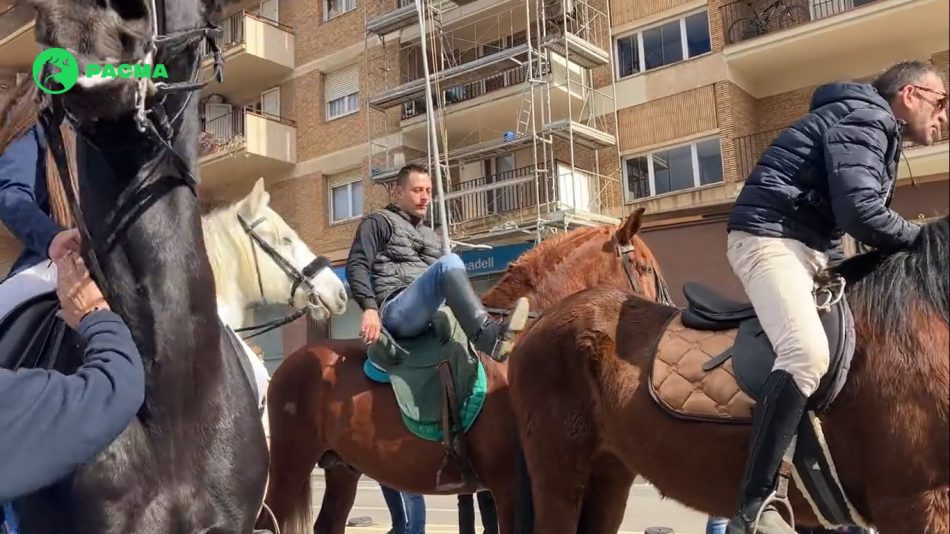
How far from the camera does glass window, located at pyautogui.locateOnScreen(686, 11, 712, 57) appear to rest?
15.3 m

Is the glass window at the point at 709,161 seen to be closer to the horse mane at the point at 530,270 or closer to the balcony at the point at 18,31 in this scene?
the horse mane at the point at 530,270

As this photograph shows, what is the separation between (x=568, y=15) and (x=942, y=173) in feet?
56.0

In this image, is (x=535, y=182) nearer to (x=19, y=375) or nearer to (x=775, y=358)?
(x=775, y=358)

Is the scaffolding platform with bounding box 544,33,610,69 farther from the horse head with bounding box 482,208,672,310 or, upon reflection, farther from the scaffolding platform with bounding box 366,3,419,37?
the horse head with bounding box 482,208,672,310

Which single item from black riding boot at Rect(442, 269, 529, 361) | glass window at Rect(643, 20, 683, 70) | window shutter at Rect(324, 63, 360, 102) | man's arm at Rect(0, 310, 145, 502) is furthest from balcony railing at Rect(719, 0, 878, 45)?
man's arm at Rect(0, 310, 145, 502)

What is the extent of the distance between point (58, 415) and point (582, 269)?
3434 millimetres

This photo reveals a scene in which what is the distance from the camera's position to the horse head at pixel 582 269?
4.44 meters

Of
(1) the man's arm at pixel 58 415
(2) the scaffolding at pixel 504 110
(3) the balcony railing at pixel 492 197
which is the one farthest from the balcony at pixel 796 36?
(1) the man's arm at pixel 58 415

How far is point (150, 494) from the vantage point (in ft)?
5.83

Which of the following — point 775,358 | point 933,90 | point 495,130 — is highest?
point 495,130

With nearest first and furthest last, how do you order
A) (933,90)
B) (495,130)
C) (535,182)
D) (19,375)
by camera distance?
(19,375)
(933,90)
(535,182)
(495,130)

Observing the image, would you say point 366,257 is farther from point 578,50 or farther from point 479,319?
point 578,50

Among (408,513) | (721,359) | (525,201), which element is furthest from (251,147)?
(721,359)

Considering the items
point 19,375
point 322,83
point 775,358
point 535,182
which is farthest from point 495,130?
point 19,375
